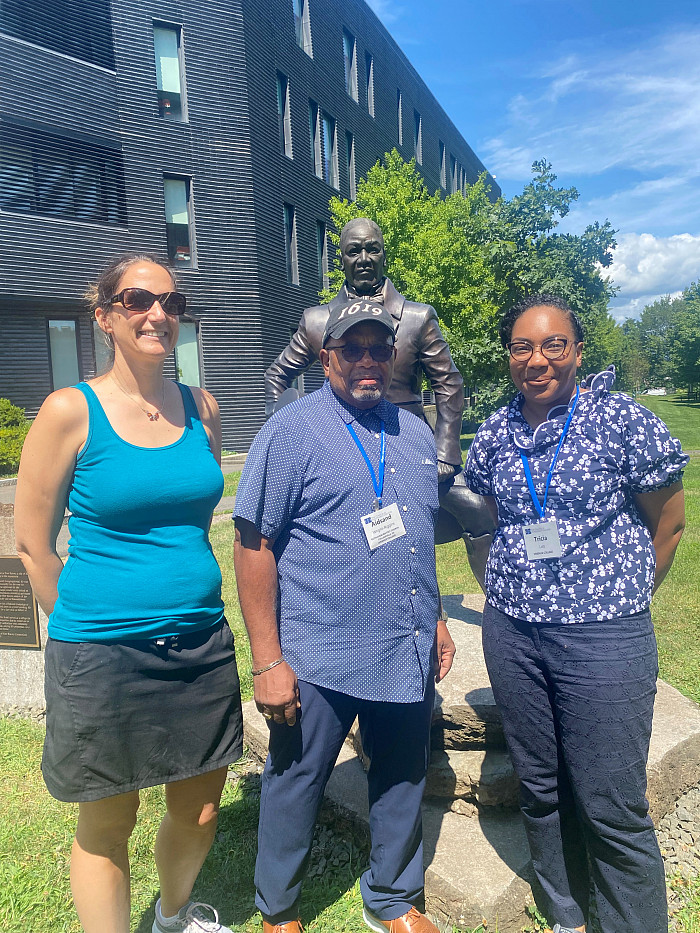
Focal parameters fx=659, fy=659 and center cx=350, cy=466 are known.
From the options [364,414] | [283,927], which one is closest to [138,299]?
[364,414]

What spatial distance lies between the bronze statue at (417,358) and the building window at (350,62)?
2407 centimetres

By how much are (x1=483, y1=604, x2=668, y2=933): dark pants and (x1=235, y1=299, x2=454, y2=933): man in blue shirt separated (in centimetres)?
37

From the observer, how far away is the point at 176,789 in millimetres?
2213

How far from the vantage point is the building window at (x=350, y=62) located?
2416 centimetres

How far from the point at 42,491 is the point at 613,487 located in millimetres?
1776

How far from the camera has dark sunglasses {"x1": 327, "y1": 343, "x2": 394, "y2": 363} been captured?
2.21 meters

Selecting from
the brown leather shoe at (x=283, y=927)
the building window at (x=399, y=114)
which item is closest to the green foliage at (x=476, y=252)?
the building window at (x=399, y=114)

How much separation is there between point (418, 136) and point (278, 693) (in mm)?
34748

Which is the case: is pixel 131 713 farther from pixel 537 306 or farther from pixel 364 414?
pixel 537 306

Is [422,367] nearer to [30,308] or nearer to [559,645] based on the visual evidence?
[559,645]

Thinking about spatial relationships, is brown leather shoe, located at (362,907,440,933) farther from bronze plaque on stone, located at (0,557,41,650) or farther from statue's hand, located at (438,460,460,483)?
bronze plaque on stone, located at (0,557,41,650)

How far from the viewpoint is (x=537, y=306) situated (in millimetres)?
2285

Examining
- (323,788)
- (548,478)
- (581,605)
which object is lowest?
(323,788)

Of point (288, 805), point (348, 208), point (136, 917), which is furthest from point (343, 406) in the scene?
point (348, 208)
